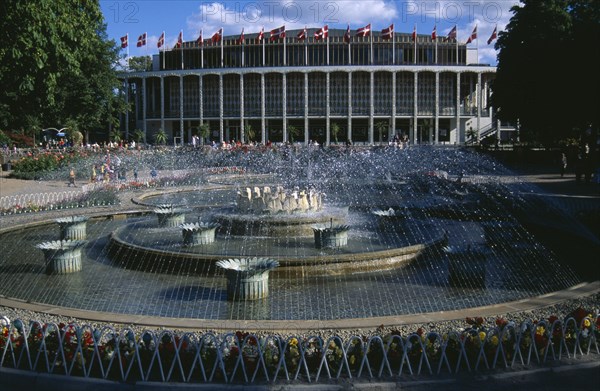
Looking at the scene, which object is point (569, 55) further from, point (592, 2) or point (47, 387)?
point (47, 387)

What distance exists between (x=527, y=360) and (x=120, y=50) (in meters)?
61.2

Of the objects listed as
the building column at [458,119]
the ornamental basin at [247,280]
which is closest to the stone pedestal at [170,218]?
the ornamental basin at [247,280]

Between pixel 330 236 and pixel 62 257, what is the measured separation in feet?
20.8

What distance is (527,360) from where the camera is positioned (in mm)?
7551

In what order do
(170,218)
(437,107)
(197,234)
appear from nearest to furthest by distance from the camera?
(197,234)
(170,218)
(437,107)

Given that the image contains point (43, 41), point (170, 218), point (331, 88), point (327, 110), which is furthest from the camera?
point (331, 88)

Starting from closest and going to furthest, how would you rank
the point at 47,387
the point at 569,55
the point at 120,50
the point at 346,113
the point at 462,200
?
1. the point at 47,387
2. the point at 462,200
3. the point at 569,55
4. the point at 120,50
5. the point at 346,113

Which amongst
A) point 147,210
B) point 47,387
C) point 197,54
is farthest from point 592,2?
point 197,54

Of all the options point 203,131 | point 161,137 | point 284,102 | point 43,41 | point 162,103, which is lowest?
point 161,137

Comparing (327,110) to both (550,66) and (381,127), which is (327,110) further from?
(550,66)

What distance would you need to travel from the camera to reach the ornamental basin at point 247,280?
11.2 m

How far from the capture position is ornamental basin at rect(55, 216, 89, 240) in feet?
56.5

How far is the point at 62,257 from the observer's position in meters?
13.6

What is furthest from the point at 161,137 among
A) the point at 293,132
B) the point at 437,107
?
the point at 437,107
